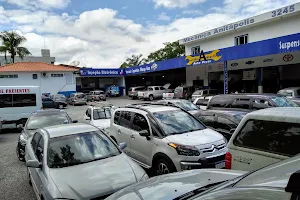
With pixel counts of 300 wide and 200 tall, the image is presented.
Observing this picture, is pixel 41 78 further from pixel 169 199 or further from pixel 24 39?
pixel 169 199

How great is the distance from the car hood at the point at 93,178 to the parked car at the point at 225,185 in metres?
0.80

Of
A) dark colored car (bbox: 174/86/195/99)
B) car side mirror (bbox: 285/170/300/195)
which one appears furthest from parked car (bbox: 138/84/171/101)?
car side mirror (bbox: 285/170/300/195)

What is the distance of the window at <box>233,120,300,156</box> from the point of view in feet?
10.8

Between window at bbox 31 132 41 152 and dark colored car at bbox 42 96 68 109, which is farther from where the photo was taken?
dark colored car at bbox 42 96 68 109

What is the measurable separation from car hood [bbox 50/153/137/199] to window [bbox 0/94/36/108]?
12.4 m

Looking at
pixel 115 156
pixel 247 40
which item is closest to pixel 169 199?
pixel 115 156

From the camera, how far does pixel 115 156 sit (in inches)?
195

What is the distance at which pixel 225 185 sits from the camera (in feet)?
6.66

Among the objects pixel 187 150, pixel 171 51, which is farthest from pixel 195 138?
pixel 171 51

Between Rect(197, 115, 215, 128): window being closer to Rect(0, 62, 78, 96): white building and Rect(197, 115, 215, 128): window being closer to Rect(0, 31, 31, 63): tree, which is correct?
Rect(0, 62, 78, 96): white building

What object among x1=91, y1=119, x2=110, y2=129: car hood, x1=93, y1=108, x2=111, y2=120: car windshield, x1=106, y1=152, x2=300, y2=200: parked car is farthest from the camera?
x1=93, y1=108, x2=111, y2=120: car windshield

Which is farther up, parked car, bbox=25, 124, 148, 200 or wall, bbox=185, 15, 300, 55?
wall, bbox=185, 15, 300, 55

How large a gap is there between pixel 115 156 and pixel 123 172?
2.17ft

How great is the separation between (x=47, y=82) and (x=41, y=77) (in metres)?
1.10
